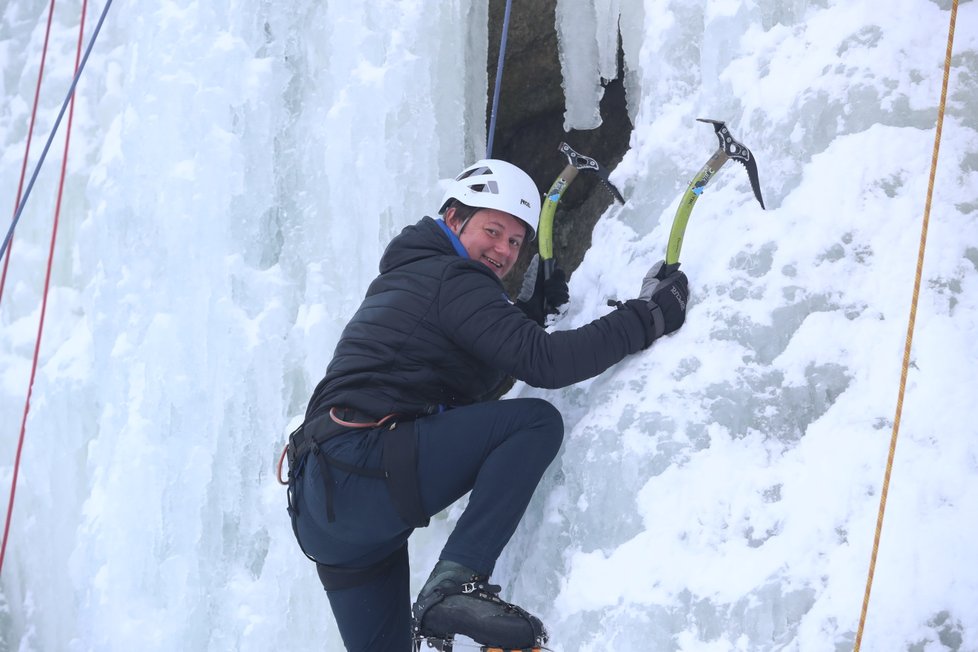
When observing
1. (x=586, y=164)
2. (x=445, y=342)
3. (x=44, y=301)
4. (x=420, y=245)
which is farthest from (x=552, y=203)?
(x=44, y=301)

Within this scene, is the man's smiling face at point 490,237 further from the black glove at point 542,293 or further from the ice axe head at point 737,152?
the ice axe head at point 737,152

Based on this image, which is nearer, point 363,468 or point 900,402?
point 900,402

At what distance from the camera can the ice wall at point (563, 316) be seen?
229 cm

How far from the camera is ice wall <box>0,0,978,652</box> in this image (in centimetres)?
229

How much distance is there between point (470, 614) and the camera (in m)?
2.24

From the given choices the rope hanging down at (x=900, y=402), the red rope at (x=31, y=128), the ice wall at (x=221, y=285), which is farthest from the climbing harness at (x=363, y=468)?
the red rope at (x=31, y=128)

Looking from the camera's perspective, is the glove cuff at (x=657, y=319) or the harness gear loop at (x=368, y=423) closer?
the harness gear loop at (x=368, y=423)

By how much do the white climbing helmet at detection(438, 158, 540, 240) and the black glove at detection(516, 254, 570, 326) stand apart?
241 mm

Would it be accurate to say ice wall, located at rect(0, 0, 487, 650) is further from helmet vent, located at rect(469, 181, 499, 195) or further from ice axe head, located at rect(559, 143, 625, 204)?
helmet vent, located at rect(469, 181, 499, 195)

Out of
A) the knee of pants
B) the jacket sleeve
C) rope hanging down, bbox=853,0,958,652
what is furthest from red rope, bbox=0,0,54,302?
rope hanging down, bbox=853,0,958,652

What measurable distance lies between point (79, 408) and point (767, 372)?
11.6ft

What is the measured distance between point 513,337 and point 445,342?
0.59ft

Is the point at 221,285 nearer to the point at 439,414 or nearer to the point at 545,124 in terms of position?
the point at 545,124

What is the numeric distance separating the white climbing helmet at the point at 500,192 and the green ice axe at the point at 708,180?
40cm
